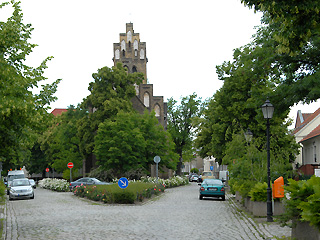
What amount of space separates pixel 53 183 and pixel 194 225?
3549 centimetres

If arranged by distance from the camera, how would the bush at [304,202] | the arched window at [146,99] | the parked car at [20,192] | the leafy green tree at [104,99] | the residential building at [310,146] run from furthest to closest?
the arched window at [146,99] < the leafy green tree at [104,99] < the residential building at [310,146] < the parked car at [20,192] < the bush at [304,202]

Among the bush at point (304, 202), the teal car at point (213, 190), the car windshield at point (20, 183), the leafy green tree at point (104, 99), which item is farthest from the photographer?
the leafy green tree at point (104, 99)

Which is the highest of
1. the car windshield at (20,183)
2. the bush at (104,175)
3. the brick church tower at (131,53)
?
the brick church tower at (131,53)

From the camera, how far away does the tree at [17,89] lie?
1456 cm

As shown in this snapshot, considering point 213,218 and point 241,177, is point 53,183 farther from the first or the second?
point 213,218

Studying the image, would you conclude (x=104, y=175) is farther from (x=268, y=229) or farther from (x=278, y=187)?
(x=268, y=229)

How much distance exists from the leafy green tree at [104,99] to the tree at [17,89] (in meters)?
34.1

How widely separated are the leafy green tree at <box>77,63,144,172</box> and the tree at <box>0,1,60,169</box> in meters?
34.1

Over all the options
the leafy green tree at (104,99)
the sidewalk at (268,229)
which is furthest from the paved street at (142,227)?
the leafy green tree at (104,99)

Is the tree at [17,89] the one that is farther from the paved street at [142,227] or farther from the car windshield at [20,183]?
the car windshield at [20,183]

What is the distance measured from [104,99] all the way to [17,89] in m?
38.5

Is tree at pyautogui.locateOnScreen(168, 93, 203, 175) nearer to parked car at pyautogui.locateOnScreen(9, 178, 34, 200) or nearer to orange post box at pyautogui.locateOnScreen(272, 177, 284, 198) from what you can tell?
parked car at pyautogui.locateOnScreen(9, 178, 34, 200)

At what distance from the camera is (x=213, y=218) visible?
1697 cm

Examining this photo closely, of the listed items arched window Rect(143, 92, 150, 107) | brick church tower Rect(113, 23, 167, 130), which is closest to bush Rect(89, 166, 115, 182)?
arched window Rect(143, 92, 150, 107)
